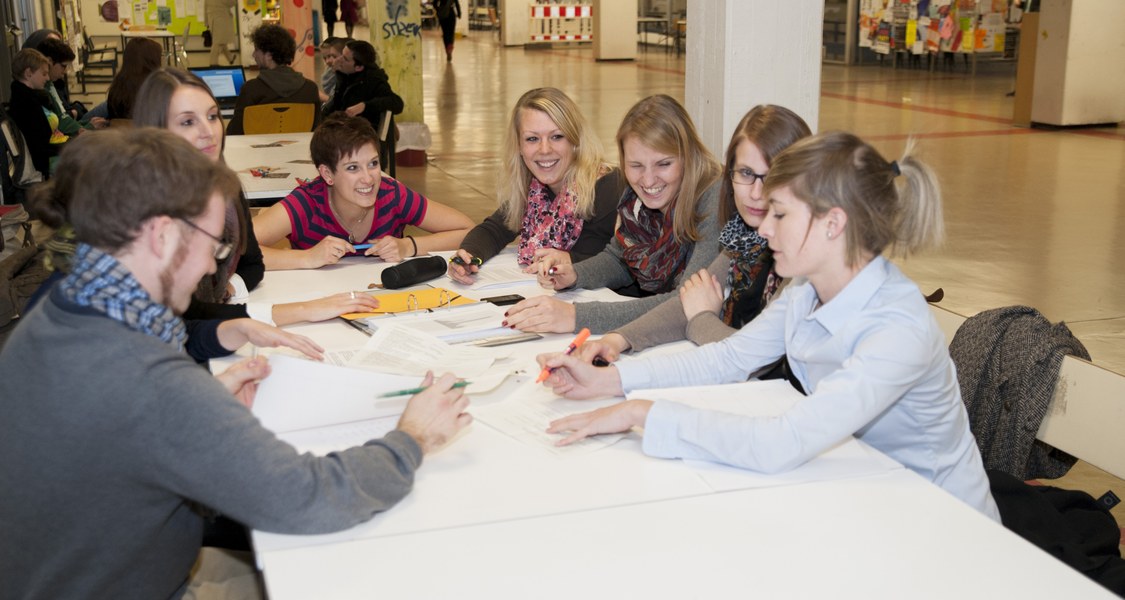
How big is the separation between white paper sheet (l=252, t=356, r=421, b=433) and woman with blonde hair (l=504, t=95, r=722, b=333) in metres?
0.86

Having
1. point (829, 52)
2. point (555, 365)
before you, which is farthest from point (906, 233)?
point (829, 52)

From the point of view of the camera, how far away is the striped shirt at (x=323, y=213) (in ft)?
12.0

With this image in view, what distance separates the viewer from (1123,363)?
445 centimetres

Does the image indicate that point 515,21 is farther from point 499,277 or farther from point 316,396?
point 316,396

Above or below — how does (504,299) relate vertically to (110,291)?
below

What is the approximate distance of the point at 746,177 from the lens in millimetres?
2596

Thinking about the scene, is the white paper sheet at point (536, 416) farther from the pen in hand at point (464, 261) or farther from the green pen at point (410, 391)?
the pen in hand at point (464, 261)

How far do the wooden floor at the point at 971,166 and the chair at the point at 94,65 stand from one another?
3.60 meters

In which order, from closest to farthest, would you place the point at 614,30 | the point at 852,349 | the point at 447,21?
the point at 852,349 → the point at 614,30 → the point at 447,21

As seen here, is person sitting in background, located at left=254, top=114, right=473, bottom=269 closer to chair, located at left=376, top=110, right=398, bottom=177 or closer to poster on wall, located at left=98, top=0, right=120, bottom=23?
chair, located at left=376, top=110, right=398, bottom=177

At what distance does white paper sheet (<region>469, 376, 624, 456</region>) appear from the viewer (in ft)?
6.20

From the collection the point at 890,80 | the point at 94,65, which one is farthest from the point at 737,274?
the point at 890,80

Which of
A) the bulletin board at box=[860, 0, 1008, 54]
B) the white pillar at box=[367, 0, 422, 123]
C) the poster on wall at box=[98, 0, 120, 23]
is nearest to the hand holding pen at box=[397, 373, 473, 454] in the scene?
the white pillar at box=[367, 0, 422, 123]

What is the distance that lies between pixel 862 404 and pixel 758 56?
2.47m
